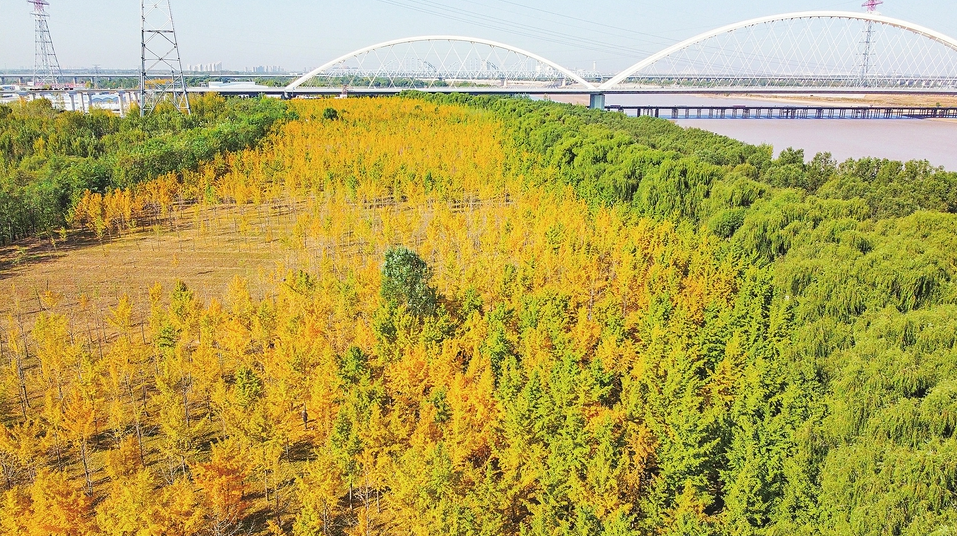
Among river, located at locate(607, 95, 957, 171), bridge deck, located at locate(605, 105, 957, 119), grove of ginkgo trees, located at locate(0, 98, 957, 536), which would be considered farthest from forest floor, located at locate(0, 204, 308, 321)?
bridge deck, located at locate(605, 105, 957, 119)

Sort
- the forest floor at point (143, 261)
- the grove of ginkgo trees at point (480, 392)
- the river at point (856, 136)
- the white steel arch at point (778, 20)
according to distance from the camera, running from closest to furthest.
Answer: the grove of ginkgo trees at point (480, 392) → the forest floor at point (143, 261) → the river at point (856, 136) → the white steel arch at point (778, 20)

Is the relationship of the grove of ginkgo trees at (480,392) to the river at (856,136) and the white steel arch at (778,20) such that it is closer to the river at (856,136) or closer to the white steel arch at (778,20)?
the river at (856,136)

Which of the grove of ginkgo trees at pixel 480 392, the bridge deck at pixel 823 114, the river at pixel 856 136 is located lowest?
the grove of ginkgo trees at pixel 480 392

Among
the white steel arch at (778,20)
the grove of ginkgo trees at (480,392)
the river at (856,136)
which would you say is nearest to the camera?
the grove of ginkgo trees at (480,392)

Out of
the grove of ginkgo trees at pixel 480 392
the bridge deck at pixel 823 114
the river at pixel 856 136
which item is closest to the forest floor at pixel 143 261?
the grove of ginkgo trees at pixel 480 392

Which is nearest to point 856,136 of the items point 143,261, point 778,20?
point 778,20

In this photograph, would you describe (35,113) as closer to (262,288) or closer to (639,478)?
(262,288)

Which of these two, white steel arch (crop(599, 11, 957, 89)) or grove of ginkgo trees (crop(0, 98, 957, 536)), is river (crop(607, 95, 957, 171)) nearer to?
white steel arch (crop(599, 11, 957, 89))

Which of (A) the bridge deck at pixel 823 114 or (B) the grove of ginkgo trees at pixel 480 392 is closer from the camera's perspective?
(B) the grove of ginkgo trees at pixel 480 392
